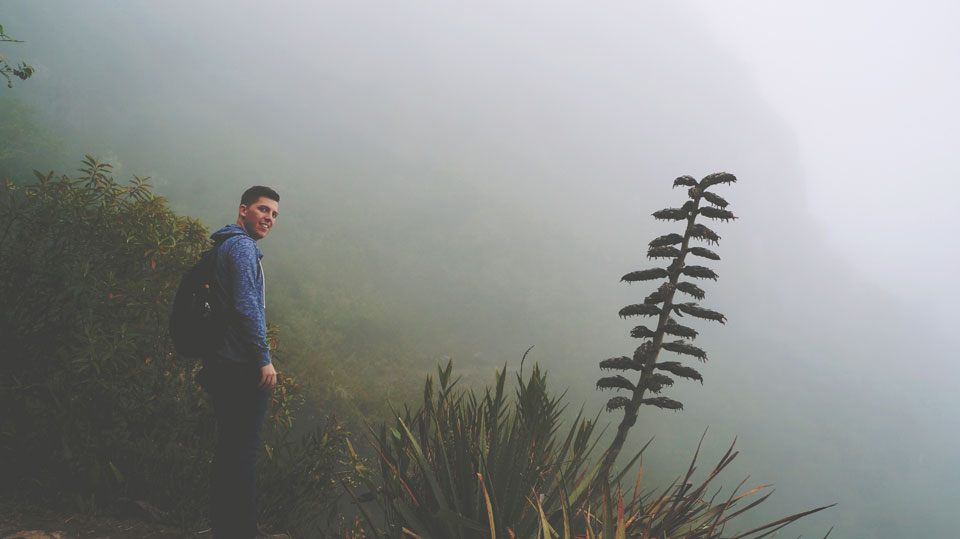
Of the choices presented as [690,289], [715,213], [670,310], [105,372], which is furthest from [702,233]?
[105,372]

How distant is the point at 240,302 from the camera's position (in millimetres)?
1453

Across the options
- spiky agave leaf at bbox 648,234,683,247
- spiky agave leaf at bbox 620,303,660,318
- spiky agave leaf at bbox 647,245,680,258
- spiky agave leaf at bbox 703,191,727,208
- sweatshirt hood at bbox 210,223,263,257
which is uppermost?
spiky agave leaf at bbox 703,191,727,208

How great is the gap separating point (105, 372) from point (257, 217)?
1587 mm

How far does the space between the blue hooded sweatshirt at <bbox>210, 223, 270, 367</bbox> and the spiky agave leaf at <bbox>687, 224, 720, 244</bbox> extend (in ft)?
6.29

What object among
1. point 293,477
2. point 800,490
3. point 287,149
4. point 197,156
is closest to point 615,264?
point 800,490

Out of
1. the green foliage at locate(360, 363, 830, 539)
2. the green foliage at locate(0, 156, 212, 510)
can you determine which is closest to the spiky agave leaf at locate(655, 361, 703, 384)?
the green foliage at locate(360, 363, 830, 539)

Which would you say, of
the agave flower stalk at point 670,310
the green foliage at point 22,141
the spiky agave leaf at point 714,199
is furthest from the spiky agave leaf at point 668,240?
the green foliage at point 22,141

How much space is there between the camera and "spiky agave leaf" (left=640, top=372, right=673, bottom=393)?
2.03 m

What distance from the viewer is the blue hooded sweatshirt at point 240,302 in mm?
1451

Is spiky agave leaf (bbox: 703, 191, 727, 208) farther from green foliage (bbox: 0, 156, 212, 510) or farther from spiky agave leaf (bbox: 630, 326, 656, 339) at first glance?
green foliage (bbox: 0, 156, 212, 510)

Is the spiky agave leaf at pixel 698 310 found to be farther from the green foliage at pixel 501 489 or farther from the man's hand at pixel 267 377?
the man's hand at pixel 267 377

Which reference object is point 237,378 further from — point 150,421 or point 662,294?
point 662,294

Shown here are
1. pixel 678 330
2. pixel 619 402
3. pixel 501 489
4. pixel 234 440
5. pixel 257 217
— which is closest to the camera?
pixel 501 489

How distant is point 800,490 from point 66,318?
20.4 m
